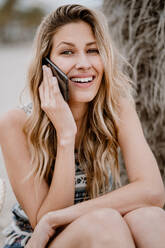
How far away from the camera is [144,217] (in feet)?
5.91

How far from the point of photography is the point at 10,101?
9109mm

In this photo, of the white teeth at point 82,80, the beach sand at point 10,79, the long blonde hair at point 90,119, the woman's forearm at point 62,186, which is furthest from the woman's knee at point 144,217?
the beach sand at point 10,79

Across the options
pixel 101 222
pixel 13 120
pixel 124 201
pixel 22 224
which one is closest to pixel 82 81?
pixel 13 120

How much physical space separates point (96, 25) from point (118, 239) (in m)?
1.32

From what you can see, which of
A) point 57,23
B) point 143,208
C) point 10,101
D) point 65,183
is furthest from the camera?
point 10,101

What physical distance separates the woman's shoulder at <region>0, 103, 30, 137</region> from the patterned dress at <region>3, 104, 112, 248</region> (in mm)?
59

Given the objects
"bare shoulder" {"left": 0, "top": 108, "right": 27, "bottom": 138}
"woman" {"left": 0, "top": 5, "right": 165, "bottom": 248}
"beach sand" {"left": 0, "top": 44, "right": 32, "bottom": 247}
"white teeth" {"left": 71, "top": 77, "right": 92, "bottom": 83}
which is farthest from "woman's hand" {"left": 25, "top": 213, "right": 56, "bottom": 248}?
"beach sand" {"left": 0, "top": 44, "right": 32, "bottom": 247}

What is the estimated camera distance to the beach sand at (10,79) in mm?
4179

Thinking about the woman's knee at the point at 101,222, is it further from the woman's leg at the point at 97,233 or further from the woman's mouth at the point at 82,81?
the woman's mouth at the point at 82,81

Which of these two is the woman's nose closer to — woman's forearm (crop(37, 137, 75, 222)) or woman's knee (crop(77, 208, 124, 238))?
woman's forearm (crop(37, 137, 75, 222))

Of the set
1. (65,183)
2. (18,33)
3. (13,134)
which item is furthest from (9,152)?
(18,33)

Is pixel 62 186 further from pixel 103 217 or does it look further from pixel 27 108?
pixel 27 108

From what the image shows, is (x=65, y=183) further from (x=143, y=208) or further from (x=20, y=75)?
(x=20, y=75)

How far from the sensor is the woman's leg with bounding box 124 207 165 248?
168 centimetres
